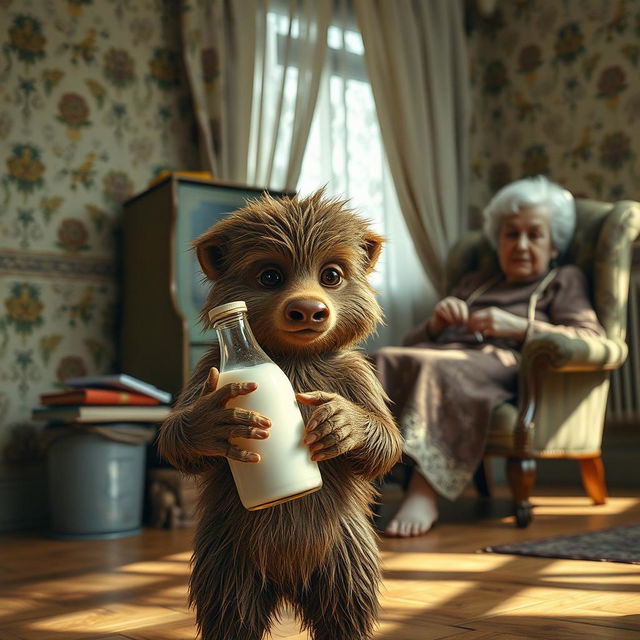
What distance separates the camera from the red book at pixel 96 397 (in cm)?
245

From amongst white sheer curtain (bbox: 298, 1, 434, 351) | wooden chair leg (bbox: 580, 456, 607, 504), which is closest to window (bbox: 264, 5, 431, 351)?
white sheer curtain (bbox: 298, 1, 434, 351)

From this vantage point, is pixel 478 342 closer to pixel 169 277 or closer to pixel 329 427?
pixel 169 277

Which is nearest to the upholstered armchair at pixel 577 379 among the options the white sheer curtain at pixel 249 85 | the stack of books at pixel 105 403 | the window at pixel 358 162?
the window at pixel 358 162

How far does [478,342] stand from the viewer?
8.75ft

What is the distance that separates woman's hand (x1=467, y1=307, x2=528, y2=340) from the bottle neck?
5.93ft

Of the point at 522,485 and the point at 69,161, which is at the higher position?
the point at 69,161

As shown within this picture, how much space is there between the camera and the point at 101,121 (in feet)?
10.5

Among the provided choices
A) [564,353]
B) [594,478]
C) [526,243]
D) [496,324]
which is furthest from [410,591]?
[526,243]

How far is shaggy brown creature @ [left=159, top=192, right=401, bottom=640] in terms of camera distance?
0.84 metres

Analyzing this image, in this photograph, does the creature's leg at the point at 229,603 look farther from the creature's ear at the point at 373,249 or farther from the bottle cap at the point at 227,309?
the creature's ear at the point at 373,249

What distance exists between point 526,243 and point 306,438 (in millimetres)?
2107

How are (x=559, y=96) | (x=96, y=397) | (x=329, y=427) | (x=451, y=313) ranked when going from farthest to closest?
(x=559, y=96), (x=451, y=313), (x=96, y=397), (x=329, y=427)

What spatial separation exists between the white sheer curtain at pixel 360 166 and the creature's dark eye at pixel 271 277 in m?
2.61

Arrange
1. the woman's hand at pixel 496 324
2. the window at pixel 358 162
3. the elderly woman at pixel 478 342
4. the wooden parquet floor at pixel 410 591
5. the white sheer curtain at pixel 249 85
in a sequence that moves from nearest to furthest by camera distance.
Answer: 1. the wooden parquet floor at pixel 410 591
2. the elderly woman at pixel 478 342
3. the woman's hand at pixel 496 324
4. the white sheer curtain at pixel 249 85
5. the window at pixel 358 162
